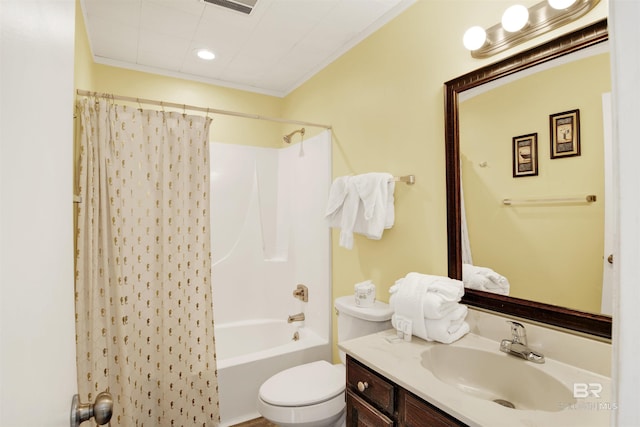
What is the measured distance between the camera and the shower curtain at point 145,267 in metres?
1.72

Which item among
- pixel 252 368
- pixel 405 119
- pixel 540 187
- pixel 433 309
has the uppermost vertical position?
pixel 405 119

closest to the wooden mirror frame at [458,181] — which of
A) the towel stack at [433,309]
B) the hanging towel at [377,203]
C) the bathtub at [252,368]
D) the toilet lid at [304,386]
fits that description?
the towel stack at [433,309]

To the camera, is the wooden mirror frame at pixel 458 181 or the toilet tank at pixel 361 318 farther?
the toilet tank at pixel 361 318

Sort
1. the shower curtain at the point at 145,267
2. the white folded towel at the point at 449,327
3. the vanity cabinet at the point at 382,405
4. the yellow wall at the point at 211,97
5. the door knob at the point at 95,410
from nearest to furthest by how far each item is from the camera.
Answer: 1. the door knob at the point at 95,410
2. the vanity cabinet at the point at 382,405
3. the white folded towel at the point at 449,327
4. the shower curtain at the point at 145,267
5. the yellow wall at the point at 211,97

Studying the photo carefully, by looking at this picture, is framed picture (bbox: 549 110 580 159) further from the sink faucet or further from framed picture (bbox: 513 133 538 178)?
the sink faucet

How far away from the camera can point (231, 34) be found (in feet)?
7.29

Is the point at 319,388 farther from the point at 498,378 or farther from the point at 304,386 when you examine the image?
the point at 498,378

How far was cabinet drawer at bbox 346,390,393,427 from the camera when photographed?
1.19 metres

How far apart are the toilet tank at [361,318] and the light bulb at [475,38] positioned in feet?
4.35

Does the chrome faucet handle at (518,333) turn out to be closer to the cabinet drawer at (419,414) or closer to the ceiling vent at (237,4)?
the cabinet drawer at (419,414)

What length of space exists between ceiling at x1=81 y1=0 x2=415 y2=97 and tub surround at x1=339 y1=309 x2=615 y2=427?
5.81 ft

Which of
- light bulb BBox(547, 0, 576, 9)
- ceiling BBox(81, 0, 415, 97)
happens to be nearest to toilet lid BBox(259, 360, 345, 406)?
light bulb BBox(547, 0, 576, 9)

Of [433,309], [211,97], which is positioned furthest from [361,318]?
[211,97]

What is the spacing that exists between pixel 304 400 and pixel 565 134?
1595mm
